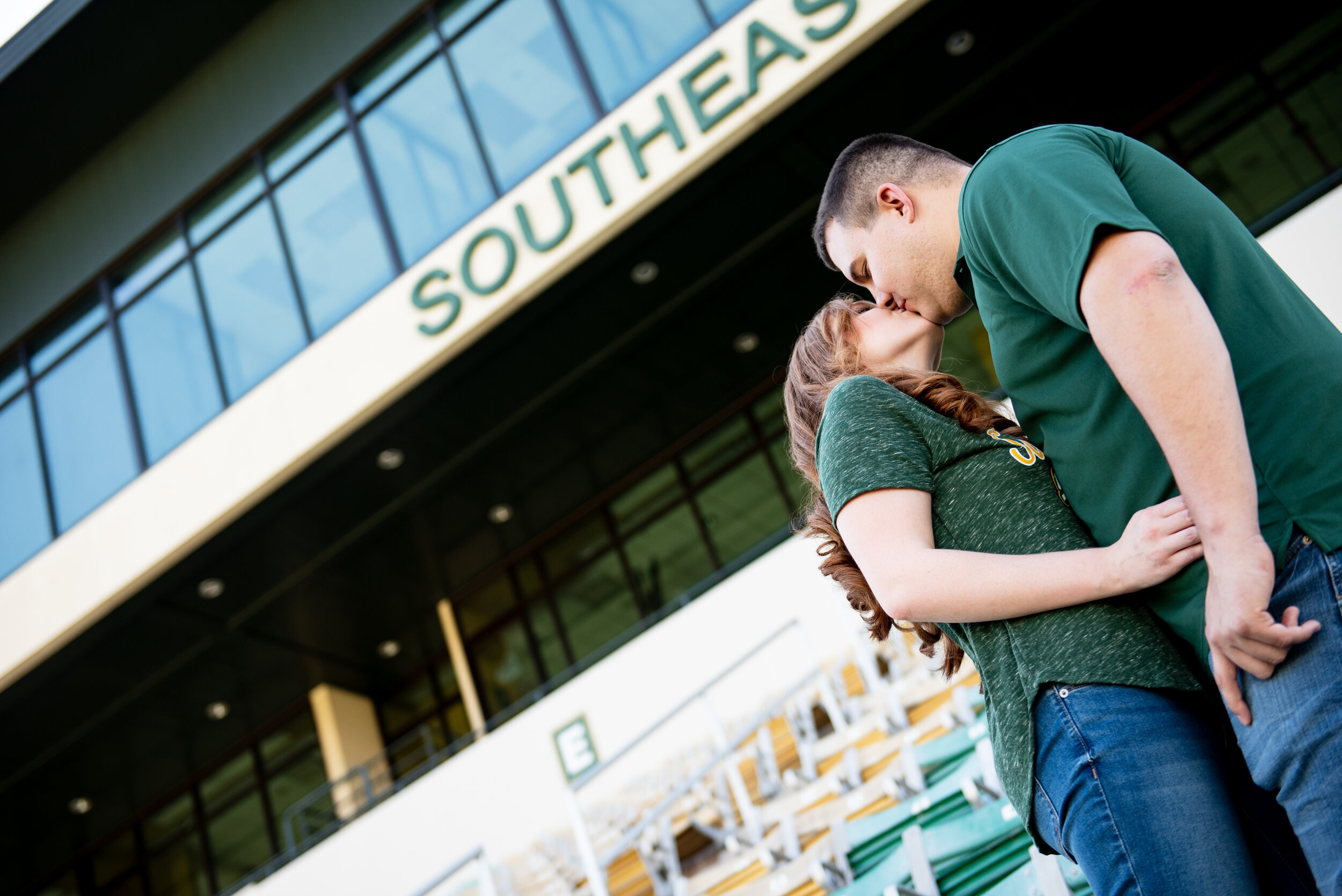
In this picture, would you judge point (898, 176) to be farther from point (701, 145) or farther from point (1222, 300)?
point (701, 145)

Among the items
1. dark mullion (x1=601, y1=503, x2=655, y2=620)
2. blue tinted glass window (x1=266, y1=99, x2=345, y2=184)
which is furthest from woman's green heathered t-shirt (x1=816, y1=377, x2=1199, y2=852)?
dark mullion (x1=601, y1=503, x2=655, y2=620)

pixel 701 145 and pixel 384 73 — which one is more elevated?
pixel 384 73

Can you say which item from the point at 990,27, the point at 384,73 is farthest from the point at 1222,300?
the point at 384,73

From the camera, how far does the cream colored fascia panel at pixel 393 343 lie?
8828mm

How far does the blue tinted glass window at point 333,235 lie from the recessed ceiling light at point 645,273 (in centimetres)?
232

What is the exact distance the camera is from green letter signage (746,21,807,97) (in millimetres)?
8750


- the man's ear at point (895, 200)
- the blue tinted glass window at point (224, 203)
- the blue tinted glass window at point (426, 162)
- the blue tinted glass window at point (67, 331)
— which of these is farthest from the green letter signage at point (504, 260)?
the man's ear at point (895, 200)

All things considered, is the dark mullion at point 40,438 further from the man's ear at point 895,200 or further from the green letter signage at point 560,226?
the man's ear at point 895,200

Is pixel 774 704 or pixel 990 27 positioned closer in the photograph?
pixel 774 704

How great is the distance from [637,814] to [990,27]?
674cm

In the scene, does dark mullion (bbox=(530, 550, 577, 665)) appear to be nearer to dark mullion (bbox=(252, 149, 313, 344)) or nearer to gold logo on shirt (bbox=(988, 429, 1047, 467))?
dark mullion (bbox=(252, 149, 313, 344))

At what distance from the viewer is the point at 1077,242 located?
1.23 m

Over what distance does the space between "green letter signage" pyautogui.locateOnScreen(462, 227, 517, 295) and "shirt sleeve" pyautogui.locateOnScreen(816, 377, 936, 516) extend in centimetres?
823

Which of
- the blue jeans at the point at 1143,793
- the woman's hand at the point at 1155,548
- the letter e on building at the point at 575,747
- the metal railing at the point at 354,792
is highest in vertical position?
the metal railing at the point at 354,792
